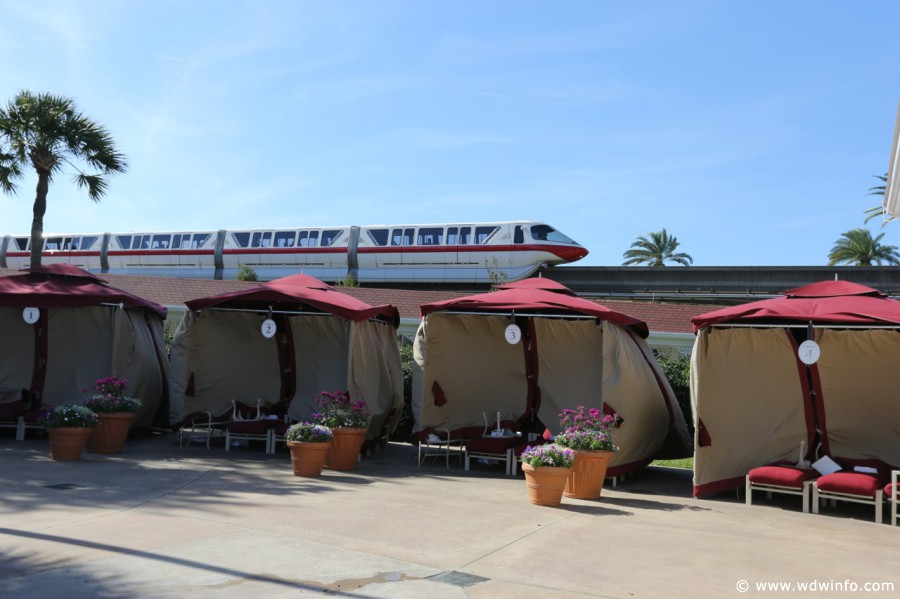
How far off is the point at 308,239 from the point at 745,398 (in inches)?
964

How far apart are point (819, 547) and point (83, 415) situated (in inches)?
360

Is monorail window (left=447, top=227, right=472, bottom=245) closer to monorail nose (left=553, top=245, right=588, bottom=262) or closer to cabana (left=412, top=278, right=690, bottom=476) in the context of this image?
monorail nose (left=553, top=245, right=588, bottom=262)

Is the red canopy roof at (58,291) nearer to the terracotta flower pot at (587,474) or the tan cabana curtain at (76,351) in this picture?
the tan cabana curtain at (76,351)

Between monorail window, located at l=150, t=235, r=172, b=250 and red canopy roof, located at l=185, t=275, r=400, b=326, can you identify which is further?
monorail window, located at l=150, t=235, r=172, b=250

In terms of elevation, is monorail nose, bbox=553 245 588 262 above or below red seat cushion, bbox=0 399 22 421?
above

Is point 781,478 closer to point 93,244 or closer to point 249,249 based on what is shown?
point 249,249

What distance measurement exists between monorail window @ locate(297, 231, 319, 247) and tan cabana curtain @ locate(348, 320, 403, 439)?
18.6 m

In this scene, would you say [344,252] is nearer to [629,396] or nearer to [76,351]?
[76,351]

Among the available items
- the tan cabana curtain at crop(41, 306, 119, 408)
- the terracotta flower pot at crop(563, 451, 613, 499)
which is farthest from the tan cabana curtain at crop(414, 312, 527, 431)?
the tan cabana curtain at crop(41, 306, 119, 408)

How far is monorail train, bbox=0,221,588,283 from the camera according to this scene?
2934cm

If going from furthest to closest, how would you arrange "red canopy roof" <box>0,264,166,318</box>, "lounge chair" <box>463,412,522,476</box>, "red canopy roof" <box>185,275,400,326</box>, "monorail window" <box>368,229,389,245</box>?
1. "monorail window" <box>368,229,389,245</box>
2. "red canopy roof" <box>0,264,166,318</box>
3. "red canopy roof" <box>185,275,400,326</box>
4. "lounge chair" <box>463,412,522,476</box>

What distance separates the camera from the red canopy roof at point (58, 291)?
43.2 ft

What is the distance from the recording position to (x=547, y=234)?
95.9ft

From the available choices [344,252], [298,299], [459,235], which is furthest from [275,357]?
[344,252]
